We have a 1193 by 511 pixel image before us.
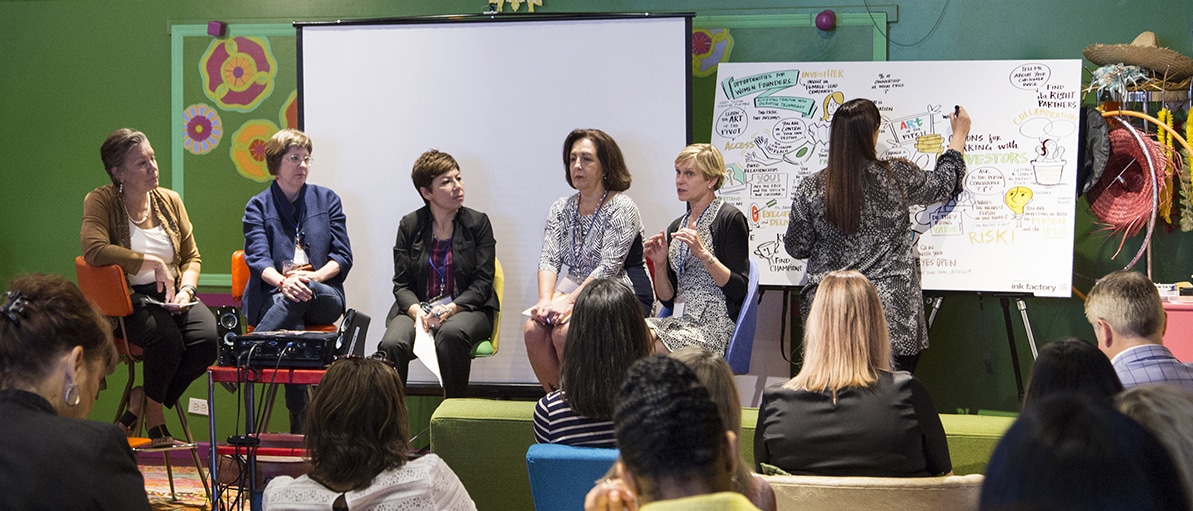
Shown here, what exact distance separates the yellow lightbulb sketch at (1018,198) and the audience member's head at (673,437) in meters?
3.49

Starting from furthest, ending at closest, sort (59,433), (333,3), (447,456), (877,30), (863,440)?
(333,3) < (877,30) < (447,456) < (863,440) < (59,433)

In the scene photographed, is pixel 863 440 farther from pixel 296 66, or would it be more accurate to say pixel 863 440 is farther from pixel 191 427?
pixel 191 427

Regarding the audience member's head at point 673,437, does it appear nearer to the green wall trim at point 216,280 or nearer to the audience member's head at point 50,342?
the audience member's head at point 50,342

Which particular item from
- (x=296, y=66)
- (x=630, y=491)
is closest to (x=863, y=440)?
(x=630, y=491)

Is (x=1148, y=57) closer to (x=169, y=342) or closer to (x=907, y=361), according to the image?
(x=907, y=361)

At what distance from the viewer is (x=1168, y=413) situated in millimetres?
1526

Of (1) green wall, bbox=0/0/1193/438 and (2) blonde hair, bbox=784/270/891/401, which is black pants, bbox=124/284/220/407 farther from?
(2) blonde hair, bbox=784/270/891/401

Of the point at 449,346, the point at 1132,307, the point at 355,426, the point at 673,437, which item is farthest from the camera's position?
the point at 449,346

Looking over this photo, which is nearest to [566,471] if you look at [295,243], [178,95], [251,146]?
[295,243]

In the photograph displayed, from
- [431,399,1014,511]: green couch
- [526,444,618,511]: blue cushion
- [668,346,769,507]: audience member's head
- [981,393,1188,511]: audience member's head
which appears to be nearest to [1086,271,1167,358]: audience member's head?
[431,399,1014,511]: green couch

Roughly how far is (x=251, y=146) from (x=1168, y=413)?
452cm

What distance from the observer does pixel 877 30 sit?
15.7ft

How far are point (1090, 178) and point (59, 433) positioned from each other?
4149 mm

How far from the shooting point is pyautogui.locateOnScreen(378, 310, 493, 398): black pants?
13.4ft
